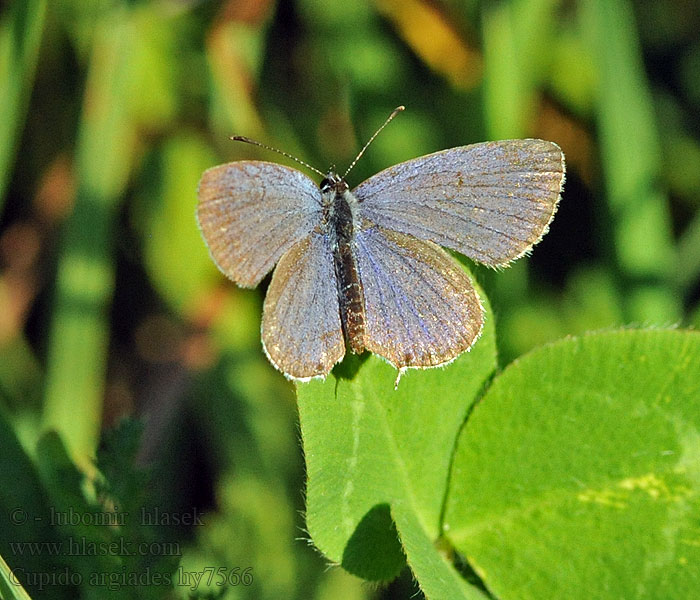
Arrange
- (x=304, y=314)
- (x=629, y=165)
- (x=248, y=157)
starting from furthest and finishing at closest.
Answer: (x=248, y=157) < (x=629, y=165) < (x=304, y=314)

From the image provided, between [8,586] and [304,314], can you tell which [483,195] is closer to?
[304,314]

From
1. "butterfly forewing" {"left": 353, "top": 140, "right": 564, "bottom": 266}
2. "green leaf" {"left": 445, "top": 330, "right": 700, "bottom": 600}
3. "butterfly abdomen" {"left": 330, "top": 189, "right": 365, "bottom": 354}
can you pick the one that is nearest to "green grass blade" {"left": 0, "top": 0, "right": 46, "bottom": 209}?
"butterfly abdomen" {"left": 330, "top": 189, "right": 365, "bottom": 354}

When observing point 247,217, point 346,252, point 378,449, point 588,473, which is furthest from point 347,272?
point 588,473

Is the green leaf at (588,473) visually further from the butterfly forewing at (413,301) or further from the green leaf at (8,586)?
the green leaf at (8,586)

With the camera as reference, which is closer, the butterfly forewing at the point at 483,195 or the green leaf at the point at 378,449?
the green leaf at the point at 378,449

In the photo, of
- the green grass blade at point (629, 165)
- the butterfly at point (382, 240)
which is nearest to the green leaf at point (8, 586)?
the butterfly at point (382, 240)

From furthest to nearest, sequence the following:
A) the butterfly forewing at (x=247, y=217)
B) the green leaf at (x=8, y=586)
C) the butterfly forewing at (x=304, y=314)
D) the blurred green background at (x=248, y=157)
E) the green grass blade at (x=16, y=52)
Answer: the blurred green background at (x=248, y=157) < the green grass blade at (x=16, y=52) < the butterfly forewing at (x=247, y=217) < the butterfly forewing at (x=304, y=314) < the green leaf at (x=8, y=586)

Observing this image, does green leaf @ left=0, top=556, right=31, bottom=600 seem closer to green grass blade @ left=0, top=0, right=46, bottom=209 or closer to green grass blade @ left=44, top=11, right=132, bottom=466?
green grass blade @ left=44, top=11, right=132, bottom=466
